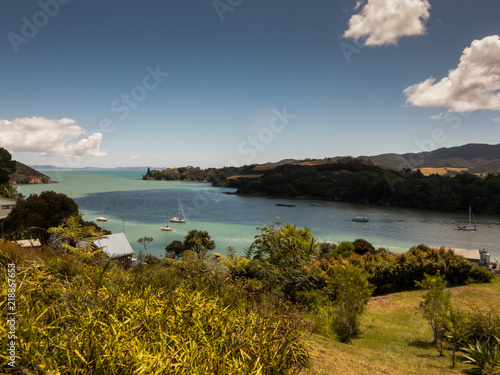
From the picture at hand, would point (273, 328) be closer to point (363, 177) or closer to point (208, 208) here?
point (208, 208)

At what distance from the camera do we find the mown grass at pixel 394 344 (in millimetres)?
3523

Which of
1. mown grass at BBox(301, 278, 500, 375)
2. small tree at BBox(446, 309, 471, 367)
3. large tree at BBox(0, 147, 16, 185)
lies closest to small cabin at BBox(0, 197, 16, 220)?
large tree at BBox(0, 147, 16, 185)

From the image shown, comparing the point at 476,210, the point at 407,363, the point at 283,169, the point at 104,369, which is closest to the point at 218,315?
the point at 104,369

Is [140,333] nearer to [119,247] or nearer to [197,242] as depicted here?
[119,247]

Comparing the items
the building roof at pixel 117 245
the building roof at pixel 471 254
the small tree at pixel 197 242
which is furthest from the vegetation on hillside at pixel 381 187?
the building roof at pixel 117 245

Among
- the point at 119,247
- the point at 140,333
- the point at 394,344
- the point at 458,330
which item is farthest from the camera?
the point at 119,247

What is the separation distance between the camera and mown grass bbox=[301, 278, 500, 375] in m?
3.52

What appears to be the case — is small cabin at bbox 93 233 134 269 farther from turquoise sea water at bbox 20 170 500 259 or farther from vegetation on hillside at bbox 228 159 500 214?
vegetation on hillside at bbox 228 159 500 214

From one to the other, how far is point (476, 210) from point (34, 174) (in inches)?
7488

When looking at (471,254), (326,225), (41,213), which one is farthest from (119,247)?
(326,225)

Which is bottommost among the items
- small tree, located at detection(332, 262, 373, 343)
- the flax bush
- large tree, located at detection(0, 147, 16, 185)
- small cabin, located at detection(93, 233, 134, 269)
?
small cabin, located at detection(93, 233, 134, 269)

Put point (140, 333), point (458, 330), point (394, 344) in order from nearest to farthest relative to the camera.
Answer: point (140, 333) → point (458, 330) → point (394, 344)

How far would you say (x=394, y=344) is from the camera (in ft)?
23.2

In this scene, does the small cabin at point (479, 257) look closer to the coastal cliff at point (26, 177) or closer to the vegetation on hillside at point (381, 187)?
the vegetation on hillside at point (381, 187)
